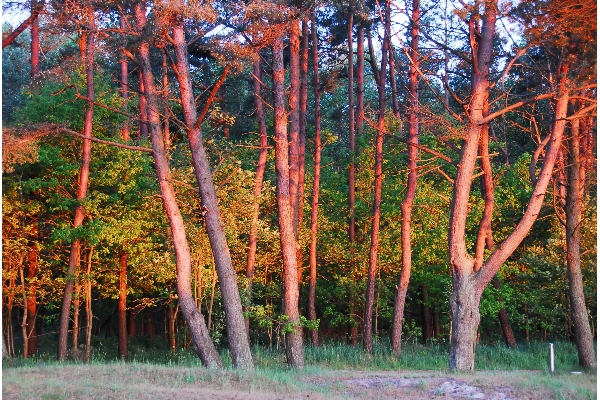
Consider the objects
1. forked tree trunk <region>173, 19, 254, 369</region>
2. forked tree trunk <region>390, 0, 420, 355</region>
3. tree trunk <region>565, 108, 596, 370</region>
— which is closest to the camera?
forked tree trunk <region>173, 19, 254, 369</region>

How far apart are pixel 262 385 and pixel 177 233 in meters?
5.33

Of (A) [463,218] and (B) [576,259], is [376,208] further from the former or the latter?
(A) [463,218]

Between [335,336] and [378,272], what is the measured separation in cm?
743

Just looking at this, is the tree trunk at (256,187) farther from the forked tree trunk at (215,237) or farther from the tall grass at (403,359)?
the forked tree trunk at (215,237)

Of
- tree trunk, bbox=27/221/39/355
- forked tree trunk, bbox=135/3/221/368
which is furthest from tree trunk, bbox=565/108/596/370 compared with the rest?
tree trunk, bbox=27/221/39/355

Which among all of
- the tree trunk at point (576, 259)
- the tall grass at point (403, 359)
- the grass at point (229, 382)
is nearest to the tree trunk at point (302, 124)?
the tall grass at point (403, 359)

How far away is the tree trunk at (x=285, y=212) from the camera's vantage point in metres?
15.5

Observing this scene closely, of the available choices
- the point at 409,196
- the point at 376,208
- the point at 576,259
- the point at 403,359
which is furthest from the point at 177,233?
the point at 576,259

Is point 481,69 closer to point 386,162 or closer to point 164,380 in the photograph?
point 164,380

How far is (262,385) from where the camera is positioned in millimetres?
10930

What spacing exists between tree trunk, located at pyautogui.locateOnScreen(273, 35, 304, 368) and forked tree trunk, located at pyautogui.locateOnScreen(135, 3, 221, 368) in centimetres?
134

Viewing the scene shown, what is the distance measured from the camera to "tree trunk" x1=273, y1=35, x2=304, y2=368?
15453 millimetres

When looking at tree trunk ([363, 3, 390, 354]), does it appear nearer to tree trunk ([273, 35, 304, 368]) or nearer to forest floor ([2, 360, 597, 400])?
tree trunk ([273, 35, 304, 368])

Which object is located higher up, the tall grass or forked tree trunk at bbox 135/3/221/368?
forked tree trunk at bbox 135/3/221/368
